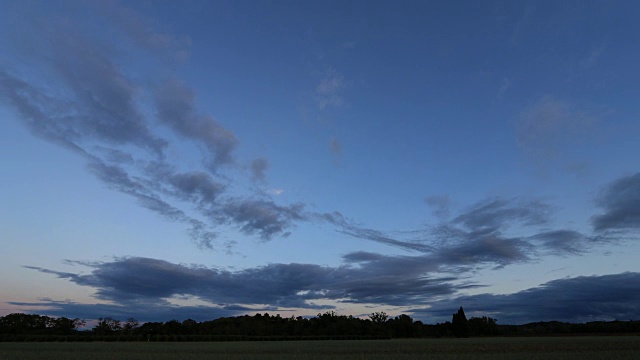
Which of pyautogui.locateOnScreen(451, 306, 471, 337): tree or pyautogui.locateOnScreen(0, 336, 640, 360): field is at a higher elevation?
pyautogui.locateOnScreen(451, 306, 471, 337): tree

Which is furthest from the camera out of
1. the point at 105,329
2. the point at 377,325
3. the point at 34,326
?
the point at 377,325

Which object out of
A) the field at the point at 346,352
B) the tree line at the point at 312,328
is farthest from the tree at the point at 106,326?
the field at the point at 346,352

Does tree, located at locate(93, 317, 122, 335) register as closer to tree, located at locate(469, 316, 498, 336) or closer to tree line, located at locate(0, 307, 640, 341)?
tree line, located at locate(0, 307, 640, 341)

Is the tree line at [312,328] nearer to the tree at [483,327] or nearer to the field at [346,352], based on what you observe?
the tree at [483,327]

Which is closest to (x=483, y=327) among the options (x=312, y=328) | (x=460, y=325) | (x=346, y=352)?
(x=460, y=325)

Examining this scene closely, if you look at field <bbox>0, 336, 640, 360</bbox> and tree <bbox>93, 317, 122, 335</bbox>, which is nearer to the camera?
field <bbox>0, 336, 640, 360</bbox>

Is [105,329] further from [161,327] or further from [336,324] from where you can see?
[336,324]

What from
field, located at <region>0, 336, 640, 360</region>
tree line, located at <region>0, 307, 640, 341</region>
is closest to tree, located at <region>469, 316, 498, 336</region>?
tree line, located at <region>0, 307, 640, 341</region>

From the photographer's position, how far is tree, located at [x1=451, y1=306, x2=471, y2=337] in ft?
545

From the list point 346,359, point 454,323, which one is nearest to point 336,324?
point 454,323

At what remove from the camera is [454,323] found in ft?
561

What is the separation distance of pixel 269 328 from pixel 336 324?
30426 millimetres

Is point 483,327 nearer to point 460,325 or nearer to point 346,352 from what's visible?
point 460,325

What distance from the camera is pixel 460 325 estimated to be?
552 feet
